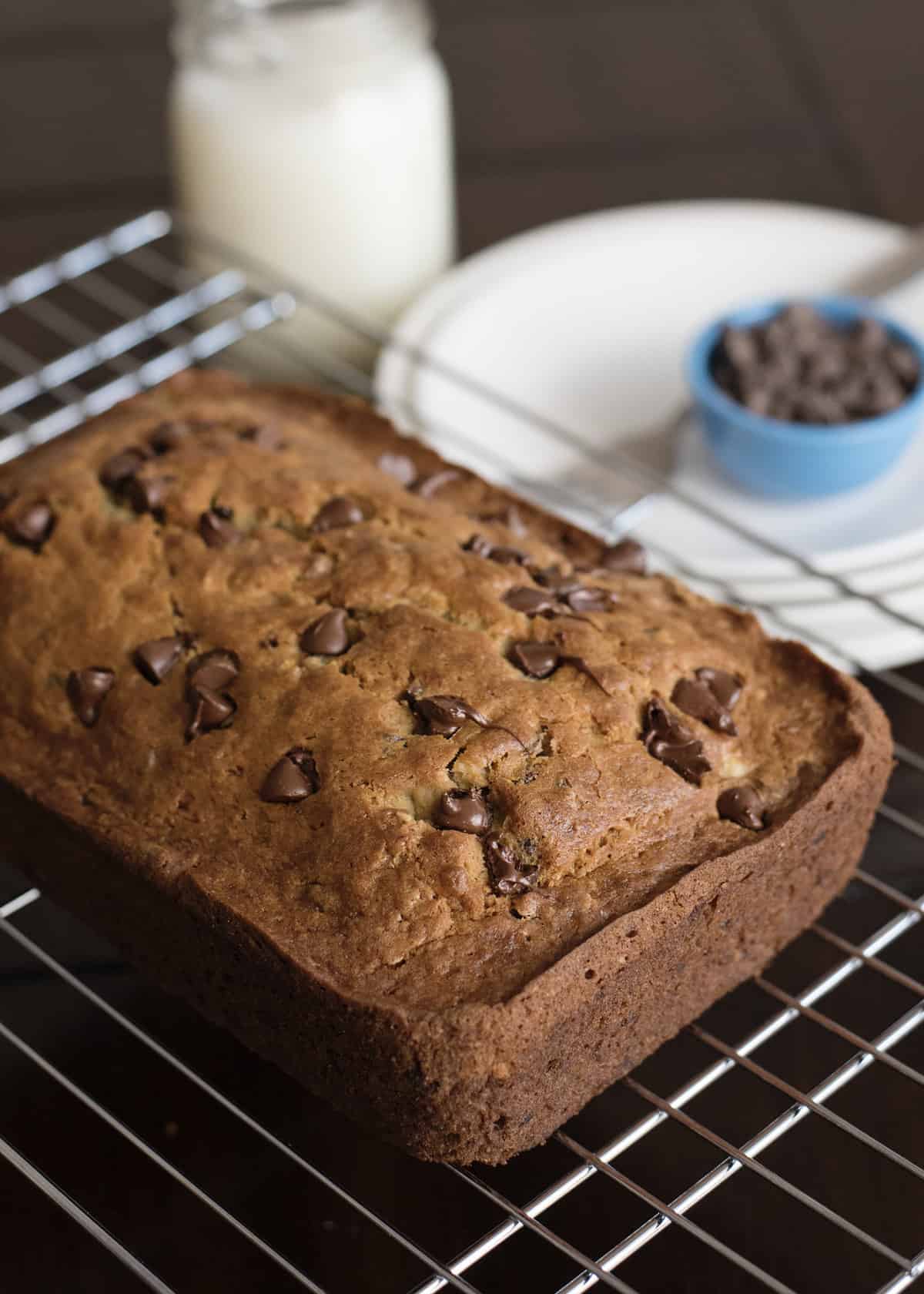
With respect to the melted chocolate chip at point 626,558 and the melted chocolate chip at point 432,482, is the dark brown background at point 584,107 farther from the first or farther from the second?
the melted chocolate chip at point 626,558

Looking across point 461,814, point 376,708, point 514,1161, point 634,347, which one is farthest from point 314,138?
point 514,1161

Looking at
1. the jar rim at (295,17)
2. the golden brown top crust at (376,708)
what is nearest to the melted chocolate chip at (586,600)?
the golden brown top crust at (376,708)

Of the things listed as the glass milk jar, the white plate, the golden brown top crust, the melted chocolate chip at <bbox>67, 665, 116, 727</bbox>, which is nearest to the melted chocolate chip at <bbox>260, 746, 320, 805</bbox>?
the golden brown top crust

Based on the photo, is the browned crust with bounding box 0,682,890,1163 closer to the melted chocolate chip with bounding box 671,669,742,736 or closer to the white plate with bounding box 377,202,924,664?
the melted chocolate chip with bounding box 671,669,742,736

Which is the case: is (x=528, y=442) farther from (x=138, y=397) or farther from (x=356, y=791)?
(x=356, y=791)

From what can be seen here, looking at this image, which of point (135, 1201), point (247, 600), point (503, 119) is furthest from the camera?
point (503, 119)

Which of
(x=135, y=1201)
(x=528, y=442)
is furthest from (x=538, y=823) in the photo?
(x=528, y=442)
